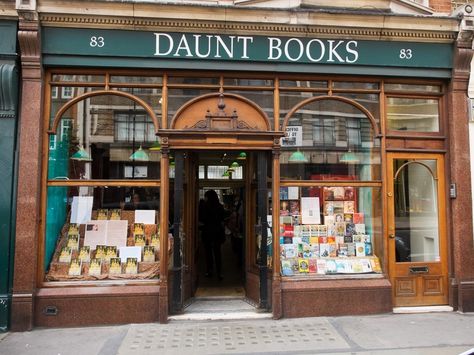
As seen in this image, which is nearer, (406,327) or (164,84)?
(406,327)

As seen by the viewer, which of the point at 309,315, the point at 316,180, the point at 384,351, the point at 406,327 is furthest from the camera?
the point at 316,180

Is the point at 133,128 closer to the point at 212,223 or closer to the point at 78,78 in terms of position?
the point at 78,78

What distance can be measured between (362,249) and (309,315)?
4.74 ft

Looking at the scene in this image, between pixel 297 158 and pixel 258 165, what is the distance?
0.69 m

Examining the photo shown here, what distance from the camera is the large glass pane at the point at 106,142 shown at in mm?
6453

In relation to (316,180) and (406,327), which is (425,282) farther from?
(316,180)

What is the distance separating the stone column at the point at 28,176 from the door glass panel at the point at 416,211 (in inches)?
222

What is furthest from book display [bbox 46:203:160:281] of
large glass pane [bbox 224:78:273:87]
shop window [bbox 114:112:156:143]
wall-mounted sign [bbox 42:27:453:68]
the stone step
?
wall-mounted sign [bbox 42:27:453:68]

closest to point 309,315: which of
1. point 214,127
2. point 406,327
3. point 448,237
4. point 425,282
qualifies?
point 406,327

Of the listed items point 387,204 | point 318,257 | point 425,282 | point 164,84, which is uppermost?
point 164,84

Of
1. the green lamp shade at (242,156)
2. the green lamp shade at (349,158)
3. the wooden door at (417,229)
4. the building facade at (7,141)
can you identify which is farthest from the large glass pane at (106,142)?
the wooden door at (417,229)

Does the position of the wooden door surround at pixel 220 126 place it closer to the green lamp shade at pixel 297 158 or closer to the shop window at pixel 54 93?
the green lamp shade at pixel 297 158

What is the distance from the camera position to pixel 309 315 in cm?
631

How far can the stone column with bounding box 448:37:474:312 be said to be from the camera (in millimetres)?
6574
